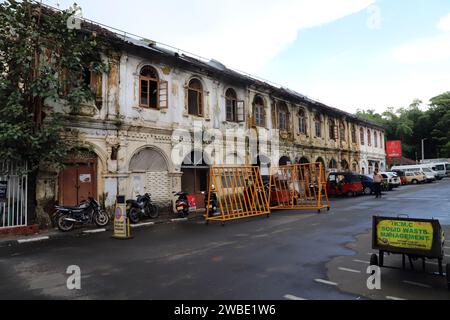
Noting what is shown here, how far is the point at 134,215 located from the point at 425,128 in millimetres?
63844

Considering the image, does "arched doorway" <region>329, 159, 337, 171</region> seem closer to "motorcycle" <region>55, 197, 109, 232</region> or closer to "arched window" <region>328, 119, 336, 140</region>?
"arched window" <region>328, 119, 336, 140</region>

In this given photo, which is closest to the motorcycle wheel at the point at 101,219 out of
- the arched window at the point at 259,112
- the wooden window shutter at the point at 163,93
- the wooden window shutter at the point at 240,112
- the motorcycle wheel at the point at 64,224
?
the motorcycle wheel at the point at 64,224

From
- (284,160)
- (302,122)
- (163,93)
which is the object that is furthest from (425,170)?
(163,93)

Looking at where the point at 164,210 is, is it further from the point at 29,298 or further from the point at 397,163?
the point at 397,163

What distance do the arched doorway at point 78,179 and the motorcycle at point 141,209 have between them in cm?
153

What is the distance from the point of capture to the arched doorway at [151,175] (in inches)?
563

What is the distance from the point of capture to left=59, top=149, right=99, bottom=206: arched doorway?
40.0ft

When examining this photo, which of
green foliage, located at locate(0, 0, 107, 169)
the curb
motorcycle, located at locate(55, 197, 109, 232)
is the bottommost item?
the curb

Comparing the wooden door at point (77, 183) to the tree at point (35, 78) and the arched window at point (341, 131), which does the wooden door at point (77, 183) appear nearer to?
the tree at point (35, 78)

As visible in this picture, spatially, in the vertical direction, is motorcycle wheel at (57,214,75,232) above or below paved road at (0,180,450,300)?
above

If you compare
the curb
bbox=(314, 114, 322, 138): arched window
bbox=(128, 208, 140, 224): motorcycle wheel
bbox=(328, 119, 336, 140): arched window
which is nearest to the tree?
the curb

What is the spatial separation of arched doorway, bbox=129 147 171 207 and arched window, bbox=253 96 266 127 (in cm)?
822

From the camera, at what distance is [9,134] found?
9.20 metres

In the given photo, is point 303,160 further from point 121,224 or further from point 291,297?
point 291,297
